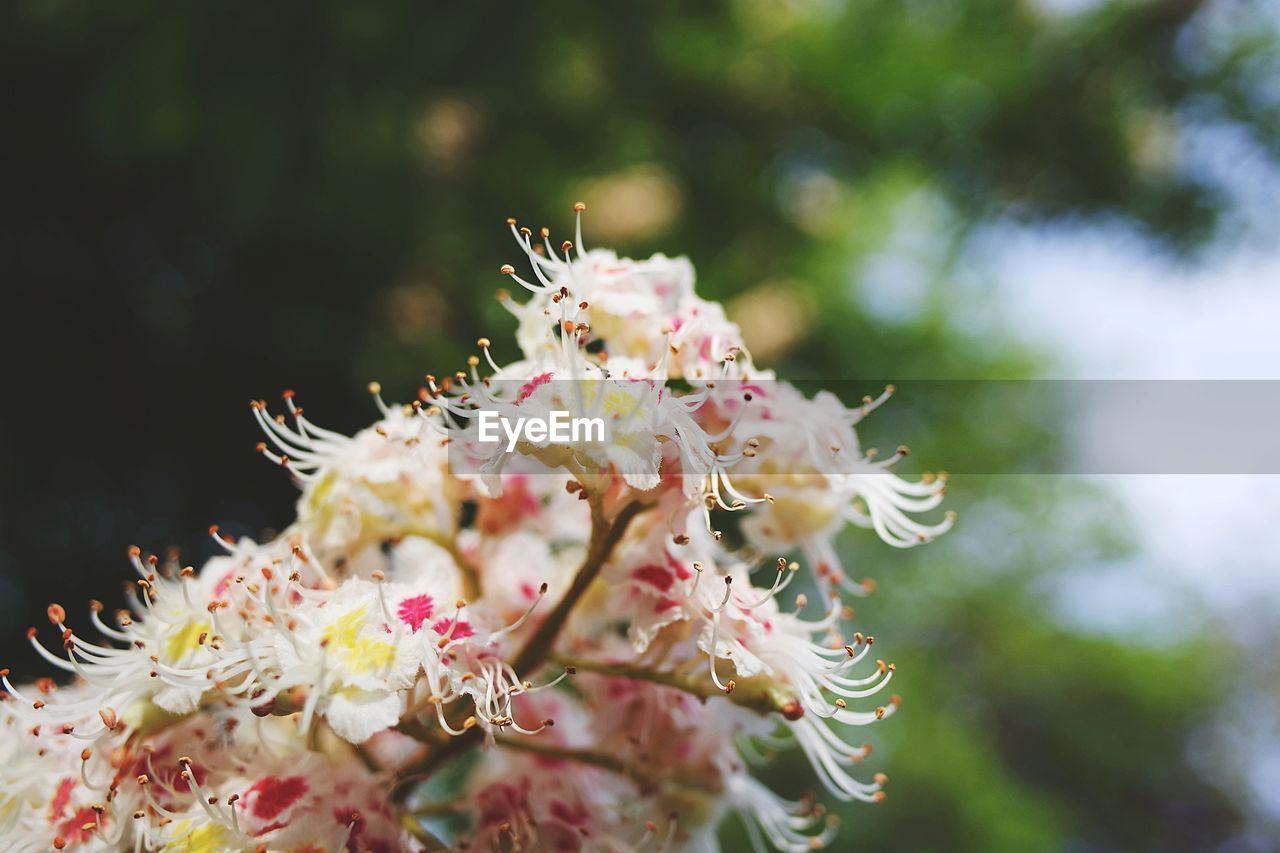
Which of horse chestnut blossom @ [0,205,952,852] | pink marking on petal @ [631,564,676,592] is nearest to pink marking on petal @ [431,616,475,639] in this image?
horse chestnut blossom @ [0,205,952,852]

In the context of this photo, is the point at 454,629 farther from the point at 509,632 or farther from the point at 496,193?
the point at 496,193

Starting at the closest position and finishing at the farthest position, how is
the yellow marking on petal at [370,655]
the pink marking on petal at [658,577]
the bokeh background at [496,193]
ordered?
the yellow marking on petal at [370,655] → the pink marking on petal at [658,577] → the bokeh background at [496,193]

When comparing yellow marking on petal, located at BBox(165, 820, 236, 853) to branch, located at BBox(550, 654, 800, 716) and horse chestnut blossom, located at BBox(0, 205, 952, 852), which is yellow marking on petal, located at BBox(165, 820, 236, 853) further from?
branch, located at BBox(550, 654, 800, 716)

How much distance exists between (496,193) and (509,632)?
1.47 m

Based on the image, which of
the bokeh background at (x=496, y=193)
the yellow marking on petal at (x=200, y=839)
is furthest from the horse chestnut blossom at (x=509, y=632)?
the bokeh background at (x=496, y=193)

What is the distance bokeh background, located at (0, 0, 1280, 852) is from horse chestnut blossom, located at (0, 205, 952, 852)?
96cm

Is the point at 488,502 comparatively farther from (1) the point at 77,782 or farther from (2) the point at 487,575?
(1) the point at 77,782

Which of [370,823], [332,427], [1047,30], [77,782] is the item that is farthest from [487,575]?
[1047,30]

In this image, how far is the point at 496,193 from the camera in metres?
2.09

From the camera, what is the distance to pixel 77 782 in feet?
2.56

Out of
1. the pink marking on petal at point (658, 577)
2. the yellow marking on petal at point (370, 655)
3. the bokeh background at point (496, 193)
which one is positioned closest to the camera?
the yellow marking on petal at point (370, 655)

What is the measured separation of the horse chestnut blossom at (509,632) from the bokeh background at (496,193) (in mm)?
965

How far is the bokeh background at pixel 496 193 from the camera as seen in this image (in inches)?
66.8

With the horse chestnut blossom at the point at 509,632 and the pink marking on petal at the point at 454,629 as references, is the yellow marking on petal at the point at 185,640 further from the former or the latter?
the pink marking on petal at the point at 454,629
